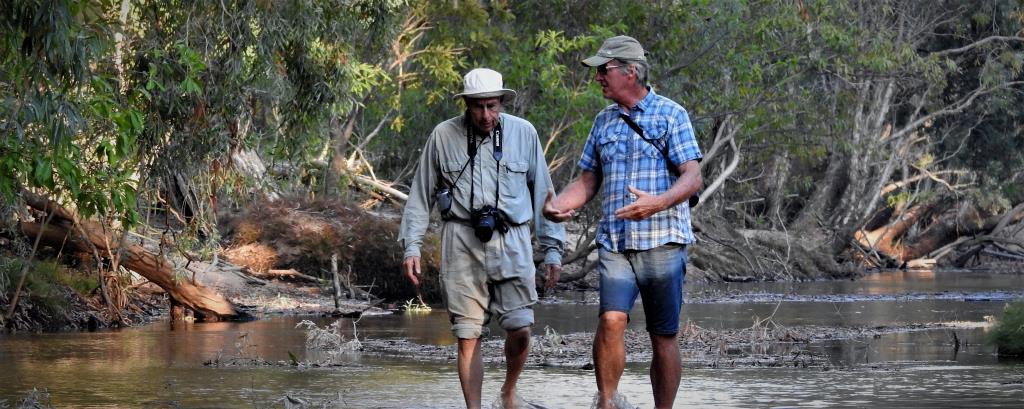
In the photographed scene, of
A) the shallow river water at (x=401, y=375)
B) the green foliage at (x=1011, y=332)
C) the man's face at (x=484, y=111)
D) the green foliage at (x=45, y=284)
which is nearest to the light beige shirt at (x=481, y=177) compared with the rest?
the man's face at (x=484, y=111)

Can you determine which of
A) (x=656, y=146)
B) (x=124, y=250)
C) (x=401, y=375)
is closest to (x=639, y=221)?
(x=656, y=146)

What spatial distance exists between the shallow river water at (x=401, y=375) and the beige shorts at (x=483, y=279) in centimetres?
86

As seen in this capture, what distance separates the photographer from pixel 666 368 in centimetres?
755

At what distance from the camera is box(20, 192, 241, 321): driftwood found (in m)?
15.1

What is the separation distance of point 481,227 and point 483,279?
305mm

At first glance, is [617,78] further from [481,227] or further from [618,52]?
[481,227]

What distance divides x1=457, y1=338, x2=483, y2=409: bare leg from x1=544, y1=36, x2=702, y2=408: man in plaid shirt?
0.59 m

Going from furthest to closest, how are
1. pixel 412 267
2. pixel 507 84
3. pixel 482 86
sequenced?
pixel 507 84 < pixel 412 267 < pixel 482 86

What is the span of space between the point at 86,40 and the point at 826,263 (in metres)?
25.7

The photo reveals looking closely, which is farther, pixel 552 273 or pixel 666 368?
pixel 552 273

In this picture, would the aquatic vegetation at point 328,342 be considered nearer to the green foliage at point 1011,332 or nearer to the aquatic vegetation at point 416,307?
the green foliage at point 1011,332

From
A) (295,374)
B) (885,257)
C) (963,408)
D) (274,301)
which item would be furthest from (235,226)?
(885,257)

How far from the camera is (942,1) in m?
39.2

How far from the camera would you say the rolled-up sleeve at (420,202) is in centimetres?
787
